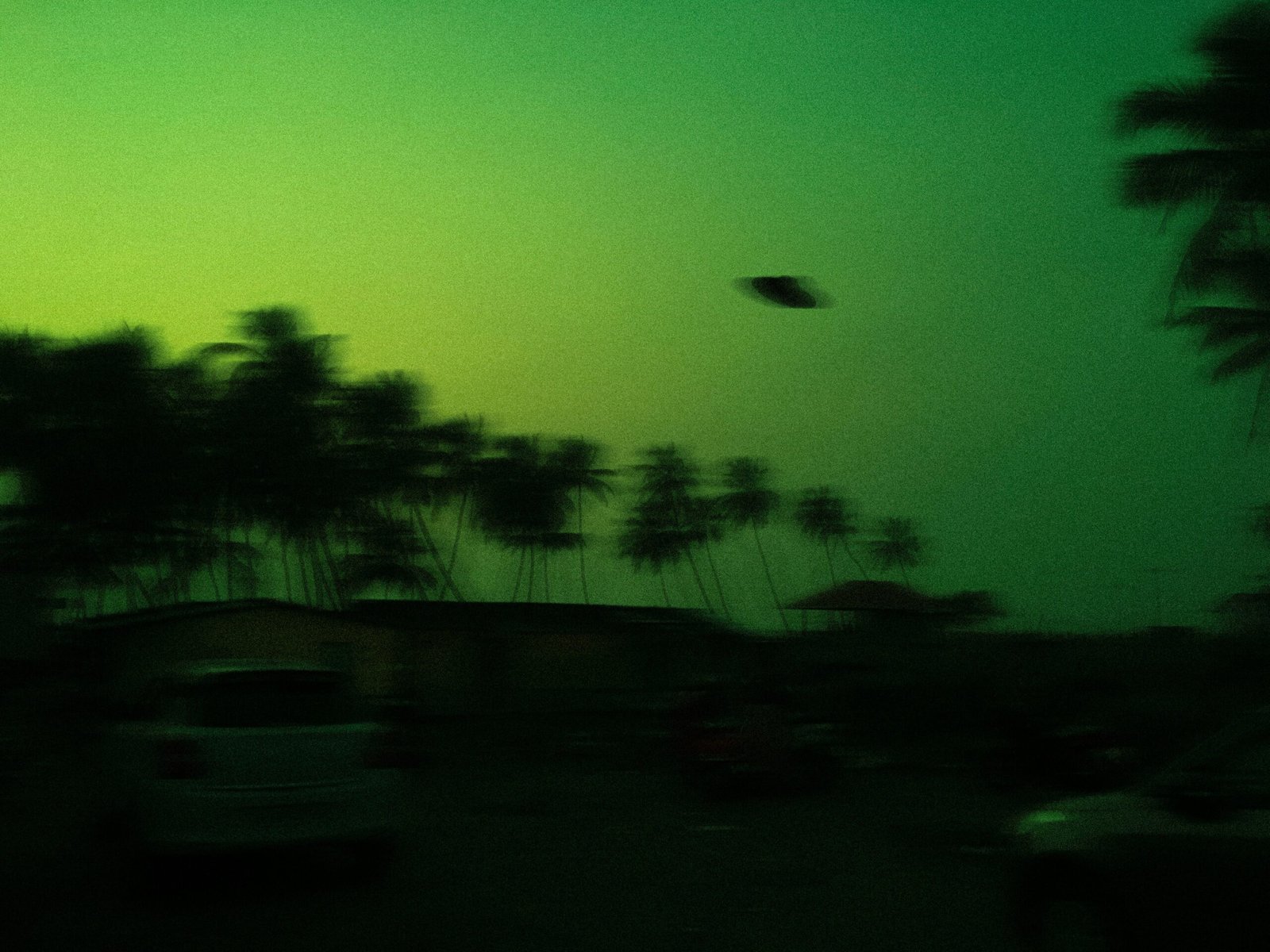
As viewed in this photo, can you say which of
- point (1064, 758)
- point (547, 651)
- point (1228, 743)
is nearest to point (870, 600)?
point (547, 651)

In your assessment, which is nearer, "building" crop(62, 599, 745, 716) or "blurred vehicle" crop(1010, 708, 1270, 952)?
"blurred vehicle" crop(1010, 708, 1270, 952)

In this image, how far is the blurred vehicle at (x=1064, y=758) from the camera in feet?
53.6

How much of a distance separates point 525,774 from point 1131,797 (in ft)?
50.9

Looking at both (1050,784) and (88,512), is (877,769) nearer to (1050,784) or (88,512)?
(1050,784)

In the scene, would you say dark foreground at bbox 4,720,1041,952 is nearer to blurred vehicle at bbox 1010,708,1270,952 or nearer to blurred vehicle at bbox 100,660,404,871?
blurred vehicle at bbox 100,660,404,871

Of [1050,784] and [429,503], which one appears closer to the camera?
[1050,784]

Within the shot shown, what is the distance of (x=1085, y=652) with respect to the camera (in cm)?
2403

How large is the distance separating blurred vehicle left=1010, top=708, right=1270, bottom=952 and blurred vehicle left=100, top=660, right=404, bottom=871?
192 inches

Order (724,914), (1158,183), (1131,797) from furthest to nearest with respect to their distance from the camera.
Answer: (1158,183) < (724,914) < (1131,797)

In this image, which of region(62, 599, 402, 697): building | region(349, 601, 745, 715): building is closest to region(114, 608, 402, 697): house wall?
region(62, 599, 402, 697): building

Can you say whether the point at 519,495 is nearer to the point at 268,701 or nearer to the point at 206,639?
the point at 206,639

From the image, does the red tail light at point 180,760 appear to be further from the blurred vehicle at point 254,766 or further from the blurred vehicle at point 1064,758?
the blurred vehicle at point 1064,758

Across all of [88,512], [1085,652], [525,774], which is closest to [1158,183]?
[1085,652]

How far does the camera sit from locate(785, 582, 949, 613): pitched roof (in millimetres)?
33656
